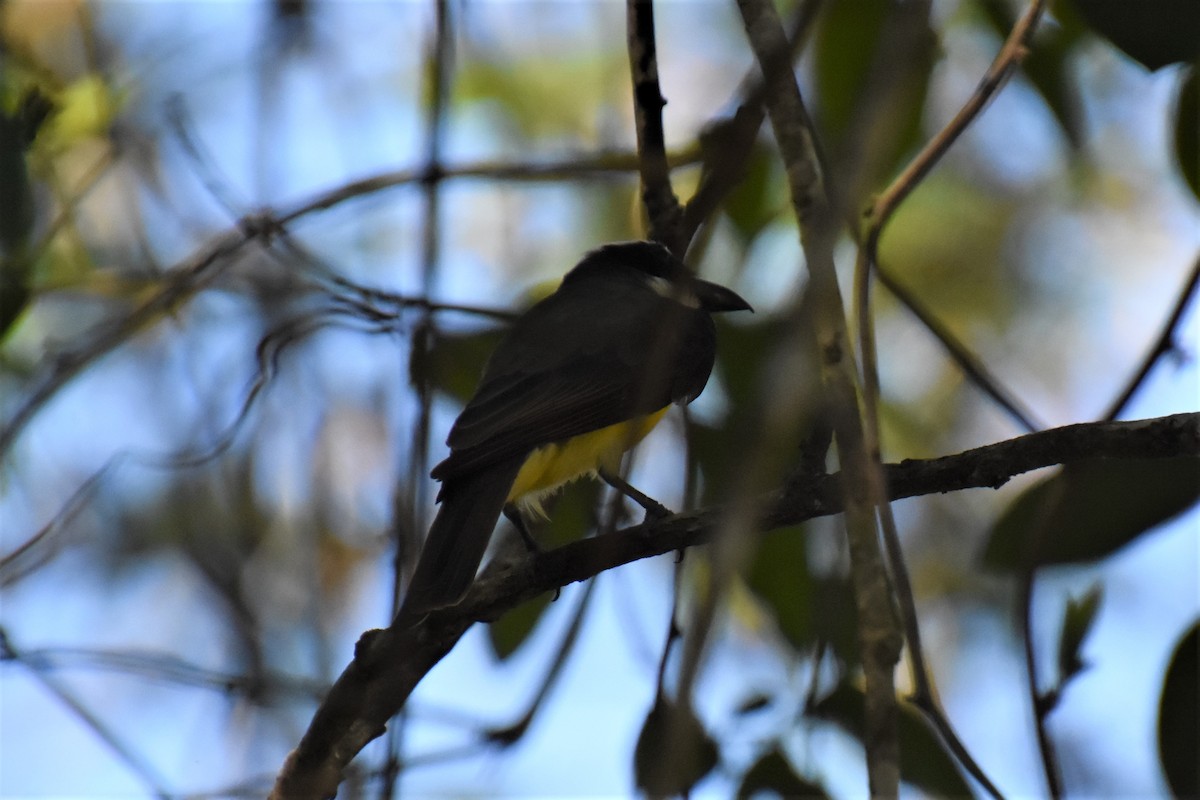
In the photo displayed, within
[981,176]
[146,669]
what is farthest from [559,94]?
[146,669]

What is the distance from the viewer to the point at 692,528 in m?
2.35

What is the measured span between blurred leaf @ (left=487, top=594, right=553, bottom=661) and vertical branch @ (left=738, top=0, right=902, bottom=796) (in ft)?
4.23

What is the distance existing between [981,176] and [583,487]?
138 inches

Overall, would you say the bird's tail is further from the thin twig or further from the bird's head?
the thin twig

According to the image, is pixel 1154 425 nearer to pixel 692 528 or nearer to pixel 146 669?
pixel 692 528

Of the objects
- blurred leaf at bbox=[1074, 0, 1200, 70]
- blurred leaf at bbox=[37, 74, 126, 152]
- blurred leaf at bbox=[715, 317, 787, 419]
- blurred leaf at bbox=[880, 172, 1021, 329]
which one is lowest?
blurred leaf at bbox=[1074, 0, 1200, 70]

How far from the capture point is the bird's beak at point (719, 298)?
12.2 feet

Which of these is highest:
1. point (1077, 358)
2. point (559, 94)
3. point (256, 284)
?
point (559, 94)

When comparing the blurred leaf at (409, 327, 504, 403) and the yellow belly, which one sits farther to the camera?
the blurred leaf at (409, 327, 504, 403)

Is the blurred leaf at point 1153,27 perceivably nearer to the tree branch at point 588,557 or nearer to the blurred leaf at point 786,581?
the tree branch at point 588,557

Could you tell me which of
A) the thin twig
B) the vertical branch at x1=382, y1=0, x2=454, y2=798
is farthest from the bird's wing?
the vertical branch at x1=382, y1=0, x2=454, y2=798

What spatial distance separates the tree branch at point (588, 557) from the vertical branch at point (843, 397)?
0.22m

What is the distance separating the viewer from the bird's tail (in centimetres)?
262

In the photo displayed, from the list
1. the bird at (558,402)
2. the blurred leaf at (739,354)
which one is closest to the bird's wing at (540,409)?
the bird at (558,402)
